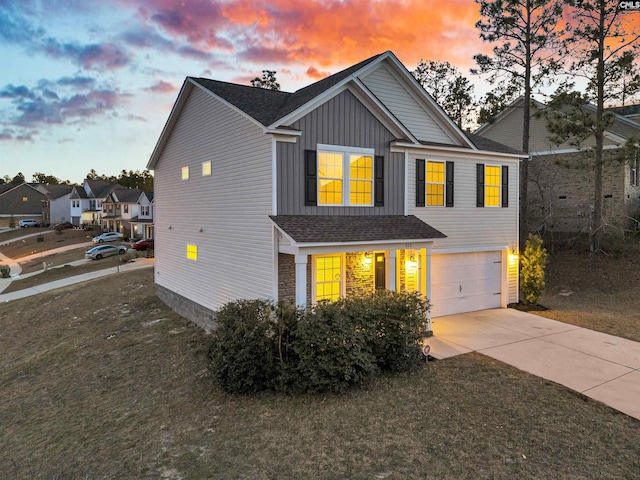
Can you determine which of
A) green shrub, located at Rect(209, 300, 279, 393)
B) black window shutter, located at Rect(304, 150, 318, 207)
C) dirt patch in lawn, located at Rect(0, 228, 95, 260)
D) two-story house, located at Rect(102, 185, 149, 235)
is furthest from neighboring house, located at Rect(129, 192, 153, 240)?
green shrub, located at Rect(209, 300, 279, 393)

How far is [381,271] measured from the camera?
11.7m

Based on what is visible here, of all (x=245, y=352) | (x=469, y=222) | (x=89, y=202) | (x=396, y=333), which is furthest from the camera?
(x=89, y=202)

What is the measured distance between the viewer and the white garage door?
41.4 ft

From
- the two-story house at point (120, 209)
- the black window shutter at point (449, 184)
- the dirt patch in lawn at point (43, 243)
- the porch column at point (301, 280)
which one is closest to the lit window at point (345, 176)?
the porch column at point (301, 280)

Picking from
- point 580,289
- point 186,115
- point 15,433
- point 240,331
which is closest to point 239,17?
point 186,115

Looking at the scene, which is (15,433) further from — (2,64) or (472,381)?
(2,64)

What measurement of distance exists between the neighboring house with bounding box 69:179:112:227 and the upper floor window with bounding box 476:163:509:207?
60.6 m

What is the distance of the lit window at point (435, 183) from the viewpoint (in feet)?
40.5

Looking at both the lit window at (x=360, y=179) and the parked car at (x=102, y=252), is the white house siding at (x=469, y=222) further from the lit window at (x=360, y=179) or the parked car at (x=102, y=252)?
the parked car at (x=102, y=252)

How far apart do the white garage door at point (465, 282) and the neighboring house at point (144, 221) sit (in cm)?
3773

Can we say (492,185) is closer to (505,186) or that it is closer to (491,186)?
(491,186)

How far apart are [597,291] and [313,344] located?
1489 centimetres

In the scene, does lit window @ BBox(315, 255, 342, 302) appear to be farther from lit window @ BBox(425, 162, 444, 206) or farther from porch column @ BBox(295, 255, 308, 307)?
lit window @ BBox(425, 162, 444, 206)

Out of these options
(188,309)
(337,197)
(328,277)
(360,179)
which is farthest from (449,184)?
(188,309)
